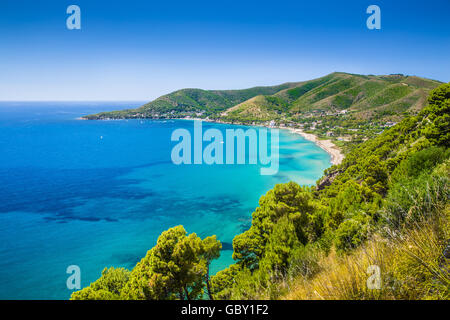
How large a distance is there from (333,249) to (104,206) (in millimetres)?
36352

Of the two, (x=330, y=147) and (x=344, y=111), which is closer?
(x=330, y=147)

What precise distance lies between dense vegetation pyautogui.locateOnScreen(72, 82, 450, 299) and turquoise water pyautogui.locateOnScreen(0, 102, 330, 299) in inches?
409

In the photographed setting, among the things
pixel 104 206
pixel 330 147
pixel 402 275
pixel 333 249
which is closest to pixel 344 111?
pixel 330 147

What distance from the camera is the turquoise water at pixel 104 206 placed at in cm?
2227

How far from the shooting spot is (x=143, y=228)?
28.9m

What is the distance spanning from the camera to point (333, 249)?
320 inches

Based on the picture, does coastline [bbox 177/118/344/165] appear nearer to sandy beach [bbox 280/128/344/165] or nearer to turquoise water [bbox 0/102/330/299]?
sandy beach [bbox 280/128/344/165]

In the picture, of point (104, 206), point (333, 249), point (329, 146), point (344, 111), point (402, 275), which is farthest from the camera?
point (344, 111)

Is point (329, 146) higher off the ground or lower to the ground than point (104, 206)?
higher

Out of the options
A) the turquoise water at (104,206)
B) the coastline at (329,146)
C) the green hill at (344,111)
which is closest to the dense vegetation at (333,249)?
the turquoise water at (104,206)

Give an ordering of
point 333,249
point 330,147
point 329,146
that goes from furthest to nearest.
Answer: point 329,146 → point 330,147 → point 333,249

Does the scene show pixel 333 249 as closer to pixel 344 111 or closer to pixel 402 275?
pixel 402 275
